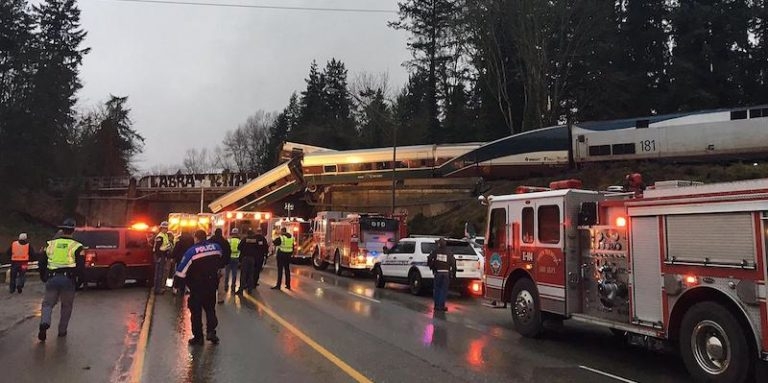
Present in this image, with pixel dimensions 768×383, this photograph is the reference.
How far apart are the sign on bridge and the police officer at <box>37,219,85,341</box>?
4624 centimetres

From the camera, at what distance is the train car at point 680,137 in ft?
91.7

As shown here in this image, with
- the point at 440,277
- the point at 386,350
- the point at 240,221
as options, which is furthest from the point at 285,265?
the point at 240,221

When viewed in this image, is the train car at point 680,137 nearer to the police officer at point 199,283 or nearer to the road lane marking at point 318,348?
the road lane marking at point 318,348

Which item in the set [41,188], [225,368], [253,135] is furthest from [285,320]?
[253,135]

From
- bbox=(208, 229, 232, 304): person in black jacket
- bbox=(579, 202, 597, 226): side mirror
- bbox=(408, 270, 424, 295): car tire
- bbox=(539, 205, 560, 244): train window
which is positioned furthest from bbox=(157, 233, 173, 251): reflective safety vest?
bbox=(579, 202, 597, 226): side mirror

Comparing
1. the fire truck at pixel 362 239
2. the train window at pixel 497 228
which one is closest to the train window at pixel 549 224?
the train window at pixel 497 228

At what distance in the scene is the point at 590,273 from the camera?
9430mm

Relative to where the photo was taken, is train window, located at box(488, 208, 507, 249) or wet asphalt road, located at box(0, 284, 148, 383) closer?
wet asphalt road, located at box(0, 284, 148, 383)

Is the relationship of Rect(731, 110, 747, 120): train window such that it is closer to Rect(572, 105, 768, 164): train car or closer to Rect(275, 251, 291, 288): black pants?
Rect(572, 105, 768, 164): train car

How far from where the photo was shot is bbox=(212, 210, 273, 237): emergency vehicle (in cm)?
2758

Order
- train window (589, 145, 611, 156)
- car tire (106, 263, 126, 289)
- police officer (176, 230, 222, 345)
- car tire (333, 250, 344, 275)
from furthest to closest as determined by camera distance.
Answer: train window (589, 145, 611, 156)
car tire (333, 250, 344, 275)
car tire (106, 263, 126, 289)
police officer (176, 230, 222, 345)

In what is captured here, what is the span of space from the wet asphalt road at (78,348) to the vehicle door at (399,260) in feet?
26.1

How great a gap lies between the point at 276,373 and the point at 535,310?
4.97 meters

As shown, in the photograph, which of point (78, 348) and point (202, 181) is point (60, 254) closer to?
point (78, 348)
